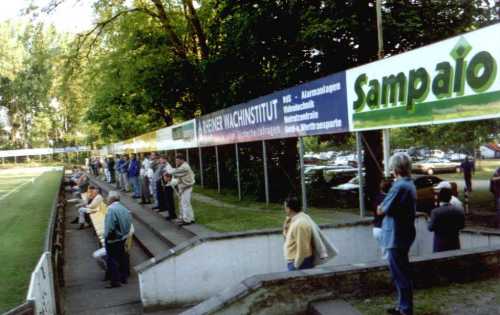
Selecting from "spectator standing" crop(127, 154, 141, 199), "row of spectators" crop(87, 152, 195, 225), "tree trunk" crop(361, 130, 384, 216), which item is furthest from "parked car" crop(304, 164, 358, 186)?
"spectator standing" crop(127, 154, 141, 199)

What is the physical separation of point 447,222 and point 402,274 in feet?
8.86

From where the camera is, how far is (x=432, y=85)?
8.41 metres

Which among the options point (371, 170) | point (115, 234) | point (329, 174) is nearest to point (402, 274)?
point (115, 234)

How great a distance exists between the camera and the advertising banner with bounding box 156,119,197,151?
75.5 ft

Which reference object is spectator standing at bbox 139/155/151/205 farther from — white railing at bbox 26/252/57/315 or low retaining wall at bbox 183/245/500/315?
low retaining wall at bbox 183/245/500/315

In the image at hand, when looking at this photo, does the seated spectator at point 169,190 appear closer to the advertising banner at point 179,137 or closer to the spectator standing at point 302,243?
the spectator standing at point 302,243

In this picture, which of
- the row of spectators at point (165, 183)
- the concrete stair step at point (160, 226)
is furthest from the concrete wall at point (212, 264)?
the row of spectators at point (165, 183)

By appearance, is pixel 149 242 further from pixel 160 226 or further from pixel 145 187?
pixel 145 187

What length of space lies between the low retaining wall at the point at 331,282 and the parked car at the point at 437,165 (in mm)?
30833

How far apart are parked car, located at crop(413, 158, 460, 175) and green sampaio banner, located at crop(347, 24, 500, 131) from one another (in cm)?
2741

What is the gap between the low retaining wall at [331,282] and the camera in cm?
568

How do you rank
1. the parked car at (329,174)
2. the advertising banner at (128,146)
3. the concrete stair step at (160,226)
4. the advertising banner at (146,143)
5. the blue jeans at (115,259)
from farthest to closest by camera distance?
the advertising banner at (128,146) < the advertising banner at (146,143) < the parked car at (329,174) < the concrete stair step at (160,226) < the blue jeans at (115,259)

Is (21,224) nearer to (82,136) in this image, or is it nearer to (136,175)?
(136,175)

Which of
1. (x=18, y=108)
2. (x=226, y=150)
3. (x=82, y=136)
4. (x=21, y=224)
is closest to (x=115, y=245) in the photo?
(x=21, y=224)
